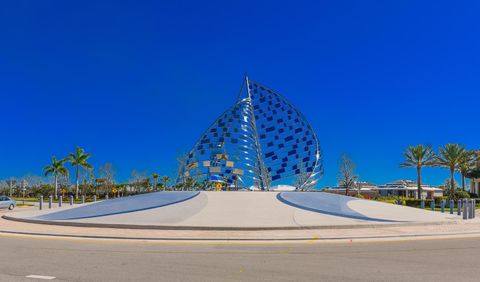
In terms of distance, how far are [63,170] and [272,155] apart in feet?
175

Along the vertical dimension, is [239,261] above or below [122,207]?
below

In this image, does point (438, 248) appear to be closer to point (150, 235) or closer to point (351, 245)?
point (351, 245)

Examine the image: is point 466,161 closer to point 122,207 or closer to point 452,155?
point 452,155

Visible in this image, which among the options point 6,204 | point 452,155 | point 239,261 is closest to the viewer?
point 239,261

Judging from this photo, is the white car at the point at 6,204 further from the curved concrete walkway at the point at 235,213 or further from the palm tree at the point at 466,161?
the palm tree at the point at 466,161

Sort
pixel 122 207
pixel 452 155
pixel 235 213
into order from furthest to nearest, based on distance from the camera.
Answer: pixel 452 155 → pixel 122 207 → pixel 235 213

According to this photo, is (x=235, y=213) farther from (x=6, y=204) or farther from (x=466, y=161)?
(x=466, y=161)

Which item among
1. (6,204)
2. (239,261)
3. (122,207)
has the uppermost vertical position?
(122,207)

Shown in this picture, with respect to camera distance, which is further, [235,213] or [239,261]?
[235,213]

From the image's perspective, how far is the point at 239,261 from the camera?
9969 mm

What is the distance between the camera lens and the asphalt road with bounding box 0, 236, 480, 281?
27.1ft

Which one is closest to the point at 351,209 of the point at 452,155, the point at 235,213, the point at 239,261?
the point at 235,213

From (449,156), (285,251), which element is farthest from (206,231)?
(449,156)

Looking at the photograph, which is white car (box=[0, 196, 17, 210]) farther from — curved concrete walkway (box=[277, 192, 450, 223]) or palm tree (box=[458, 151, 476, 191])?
palm tree (box=[458, 151, 476, 191])
